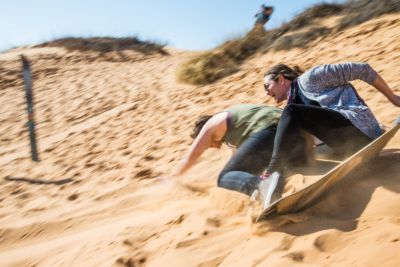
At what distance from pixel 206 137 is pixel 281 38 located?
5.24 m

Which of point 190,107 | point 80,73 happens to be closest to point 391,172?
point 190,107

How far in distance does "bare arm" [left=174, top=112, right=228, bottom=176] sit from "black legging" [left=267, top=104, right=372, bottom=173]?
52 centimetres

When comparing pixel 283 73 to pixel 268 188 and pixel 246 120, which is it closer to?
pixel 246 120

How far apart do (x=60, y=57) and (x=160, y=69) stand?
4299 millimetres

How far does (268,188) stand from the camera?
2.47m

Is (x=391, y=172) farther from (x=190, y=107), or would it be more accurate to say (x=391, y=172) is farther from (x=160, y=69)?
(x=160, y=69)

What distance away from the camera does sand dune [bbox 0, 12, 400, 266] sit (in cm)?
218

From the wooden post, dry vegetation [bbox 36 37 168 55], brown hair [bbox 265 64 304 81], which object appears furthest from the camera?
dry vegetation [bbox 36 37 168 55]

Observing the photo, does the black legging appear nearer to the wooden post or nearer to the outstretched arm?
the outstretched arm

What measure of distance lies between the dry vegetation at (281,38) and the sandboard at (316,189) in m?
4.99

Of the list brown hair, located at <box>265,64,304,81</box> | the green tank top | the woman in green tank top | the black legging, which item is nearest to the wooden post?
the woman in green tank top


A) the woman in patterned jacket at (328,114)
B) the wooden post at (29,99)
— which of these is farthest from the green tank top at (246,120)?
the wooden post at (29,99)

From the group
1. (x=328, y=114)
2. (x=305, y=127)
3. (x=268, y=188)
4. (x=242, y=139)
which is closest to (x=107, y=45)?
(x=242, y=139)

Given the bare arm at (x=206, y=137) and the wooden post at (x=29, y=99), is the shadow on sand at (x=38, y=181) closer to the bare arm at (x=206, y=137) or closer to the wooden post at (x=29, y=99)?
the wooden post at (x=29, y=99)
